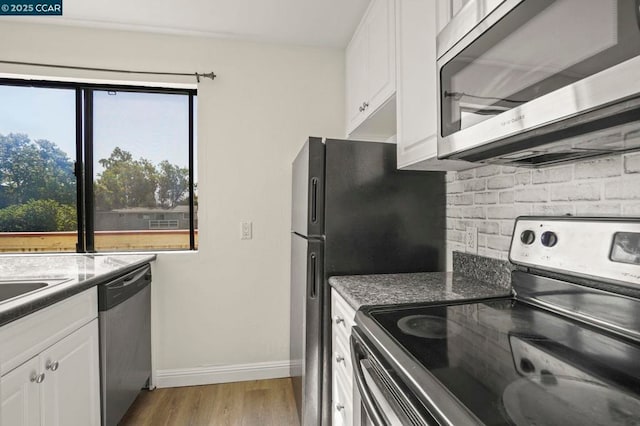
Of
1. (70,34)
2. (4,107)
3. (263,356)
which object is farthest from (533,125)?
(4,107)

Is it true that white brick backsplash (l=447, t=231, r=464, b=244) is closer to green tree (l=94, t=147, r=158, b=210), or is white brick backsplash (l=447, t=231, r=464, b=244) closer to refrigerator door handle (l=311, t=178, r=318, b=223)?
refrigerator door handle (l=311, t=178, r=318, b=223)

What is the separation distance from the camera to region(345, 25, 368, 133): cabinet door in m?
1.96

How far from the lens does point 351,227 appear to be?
1569 mm

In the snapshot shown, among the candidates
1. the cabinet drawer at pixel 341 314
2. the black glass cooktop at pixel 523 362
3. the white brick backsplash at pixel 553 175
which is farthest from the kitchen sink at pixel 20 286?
the white brick backsplash at pixel 553 175

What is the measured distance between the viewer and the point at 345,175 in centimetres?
157

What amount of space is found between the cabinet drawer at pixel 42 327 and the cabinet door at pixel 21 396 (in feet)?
0.11

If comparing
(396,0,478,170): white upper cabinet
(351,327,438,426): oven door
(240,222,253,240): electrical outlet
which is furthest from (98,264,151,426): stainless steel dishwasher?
(396,0,478,170): white upper cabinet

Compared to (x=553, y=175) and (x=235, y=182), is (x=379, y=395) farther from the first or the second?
(x=235, y=182)

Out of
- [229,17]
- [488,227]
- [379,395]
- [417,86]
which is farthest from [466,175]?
[229,17]

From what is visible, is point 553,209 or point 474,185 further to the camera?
point 474,185

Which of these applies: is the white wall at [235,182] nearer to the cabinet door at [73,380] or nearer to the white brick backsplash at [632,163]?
the cabinet door at [73,380]

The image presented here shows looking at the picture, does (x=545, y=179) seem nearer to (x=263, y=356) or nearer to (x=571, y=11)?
(x=571, y=11)

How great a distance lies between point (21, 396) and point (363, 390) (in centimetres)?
114

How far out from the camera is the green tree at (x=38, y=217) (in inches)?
86.2
